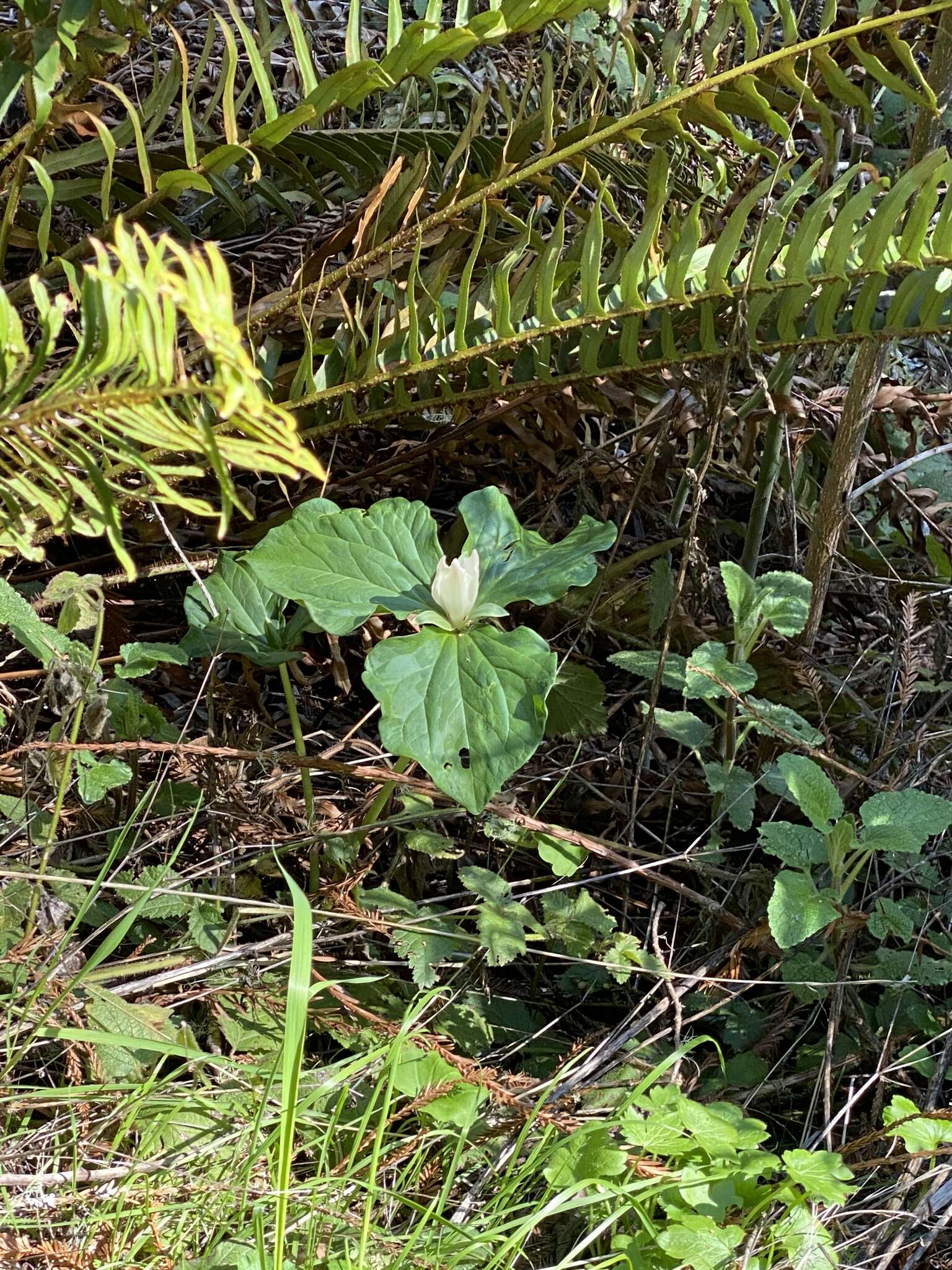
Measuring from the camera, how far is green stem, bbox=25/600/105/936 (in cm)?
131

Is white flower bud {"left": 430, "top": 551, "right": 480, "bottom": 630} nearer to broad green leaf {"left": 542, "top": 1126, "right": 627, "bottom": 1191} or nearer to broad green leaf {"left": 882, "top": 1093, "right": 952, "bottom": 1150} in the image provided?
broad green leaf {"left": 542, "top": 1126, "right": 627, "bottom": 1191}

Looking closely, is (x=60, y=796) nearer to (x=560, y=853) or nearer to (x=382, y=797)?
(x=382, y=797)

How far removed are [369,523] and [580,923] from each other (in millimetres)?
610

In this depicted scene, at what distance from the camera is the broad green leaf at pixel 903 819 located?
4.67ft

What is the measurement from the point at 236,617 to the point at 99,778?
32 centimetres

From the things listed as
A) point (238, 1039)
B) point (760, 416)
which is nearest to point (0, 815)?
point (238, 1039)

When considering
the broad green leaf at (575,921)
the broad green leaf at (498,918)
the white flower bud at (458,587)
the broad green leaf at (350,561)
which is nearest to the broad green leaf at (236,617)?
the broad green leaf at (350,561)

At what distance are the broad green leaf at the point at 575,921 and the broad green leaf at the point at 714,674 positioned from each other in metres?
0.32

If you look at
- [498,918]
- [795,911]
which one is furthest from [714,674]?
[498,918]

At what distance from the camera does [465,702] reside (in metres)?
1.32

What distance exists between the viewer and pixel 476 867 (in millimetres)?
1555

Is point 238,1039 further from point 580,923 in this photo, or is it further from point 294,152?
point 294,152

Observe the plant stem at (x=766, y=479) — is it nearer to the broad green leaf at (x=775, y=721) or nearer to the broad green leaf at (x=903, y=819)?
the broad green leaf at (x=775, y=721)

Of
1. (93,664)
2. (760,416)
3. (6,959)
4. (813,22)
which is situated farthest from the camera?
(813,22)
